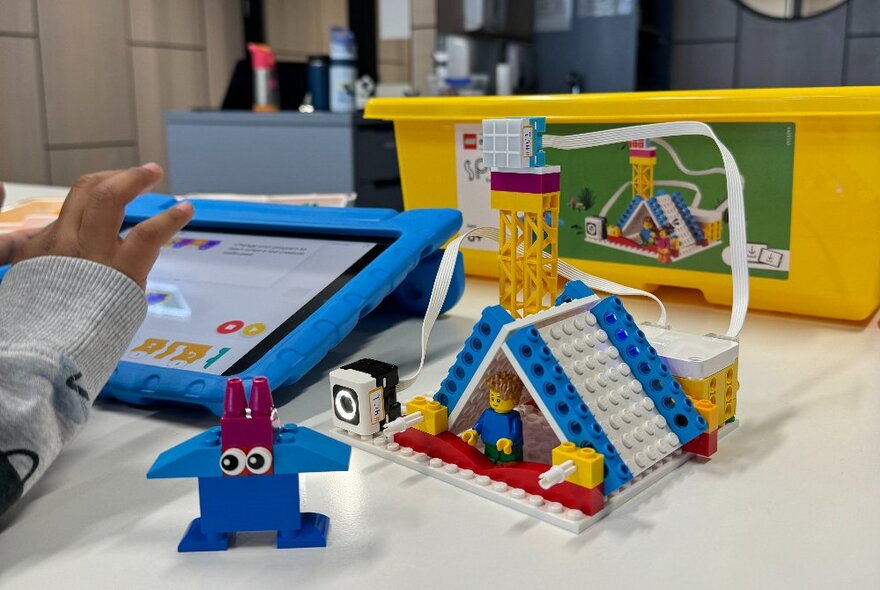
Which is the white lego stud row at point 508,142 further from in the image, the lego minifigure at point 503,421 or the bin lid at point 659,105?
the bin lid at point 659,105

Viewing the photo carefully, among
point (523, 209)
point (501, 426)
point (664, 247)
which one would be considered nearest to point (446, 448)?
point (501, 426)

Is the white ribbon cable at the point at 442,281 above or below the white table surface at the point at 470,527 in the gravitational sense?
above

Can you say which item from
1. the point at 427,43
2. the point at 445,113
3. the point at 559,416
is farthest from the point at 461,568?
the point at 427,43

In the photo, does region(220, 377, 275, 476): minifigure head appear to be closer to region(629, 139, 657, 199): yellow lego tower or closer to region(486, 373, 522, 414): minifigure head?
region(486, 373, 522, 414): minifigure head

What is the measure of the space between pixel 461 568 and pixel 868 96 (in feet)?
1.52

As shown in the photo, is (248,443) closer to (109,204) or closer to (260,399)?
(260,399)

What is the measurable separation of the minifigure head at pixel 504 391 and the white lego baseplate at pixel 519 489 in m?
0.04

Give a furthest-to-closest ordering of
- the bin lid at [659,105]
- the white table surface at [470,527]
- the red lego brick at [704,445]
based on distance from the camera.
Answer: the bin lid at [659,105], the red lego brick at [704,445], the white table surface at [470,527]

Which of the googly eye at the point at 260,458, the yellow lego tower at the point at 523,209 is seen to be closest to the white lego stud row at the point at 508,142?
the yellow lego tower at the point at 523,209

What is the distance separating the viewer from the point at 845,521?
1.14 feet

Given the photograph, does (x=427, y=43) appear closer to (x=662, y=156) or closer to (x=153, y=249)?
(x=662, y=156)

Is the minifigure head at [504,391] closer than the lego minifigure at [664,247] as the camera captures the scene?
Yes

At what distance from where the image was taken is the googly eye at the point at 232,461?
33 centimetres

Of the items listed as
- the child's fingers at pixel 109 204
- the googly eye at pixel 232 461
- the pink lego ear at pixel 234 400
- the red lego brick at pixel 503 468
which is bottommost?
the red lego brick at pixel 503 468
